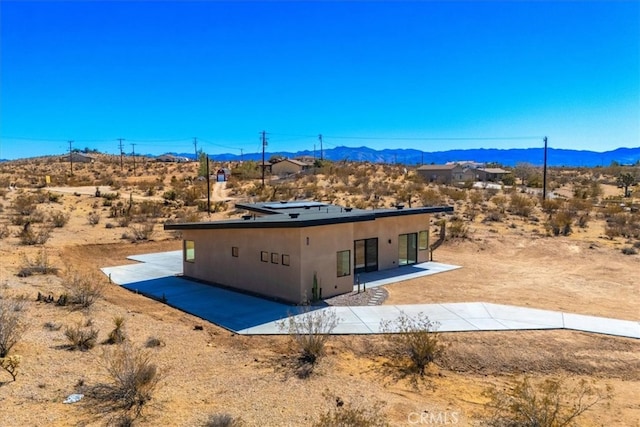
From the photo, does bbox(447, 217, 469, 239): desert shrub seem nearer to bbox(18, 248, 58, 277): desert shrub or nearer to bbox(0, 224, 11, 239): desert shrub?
bbox(18, 248, 58, 277): desert shrub

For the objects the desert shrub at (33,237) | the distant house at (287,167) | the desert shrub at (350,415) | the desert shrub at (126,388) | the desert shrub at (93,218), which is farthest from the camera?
the distant house at (287,167)

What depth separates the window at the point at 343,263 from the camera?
1748 centimetres

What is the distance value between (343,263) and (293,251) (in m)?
2.38

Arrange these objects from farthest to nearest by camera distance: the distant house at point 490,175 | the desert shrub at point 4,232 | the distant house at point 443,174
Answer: the distant house at point 490,175, the distant house at point 443,174, the desert shrub at point 4,232

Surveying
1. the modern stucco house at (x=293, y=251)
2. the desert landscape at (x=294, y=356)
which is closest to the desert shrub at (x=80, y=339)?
the desert landscape at (x=294, y=356)

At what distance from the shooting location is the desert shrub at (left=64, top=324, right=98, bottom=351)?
10.6 metres

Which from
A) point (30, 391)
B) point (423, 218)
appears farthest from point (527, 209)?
point (30, 391)

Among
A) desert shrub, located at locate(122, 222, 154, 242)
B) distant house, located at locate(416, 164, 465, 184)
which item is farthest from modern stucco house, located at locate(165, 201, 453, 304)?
distant house, located at locate(416, 164, 465, 184)

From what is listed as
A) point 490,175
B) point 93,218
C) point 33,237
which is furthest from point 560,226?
point 490,175

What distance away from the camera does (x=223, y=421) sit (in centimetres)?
734

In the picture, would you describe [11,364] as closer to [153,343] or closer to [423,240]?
[153,343]

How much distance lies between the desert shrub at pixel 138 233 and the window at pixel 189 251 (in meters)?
9.41

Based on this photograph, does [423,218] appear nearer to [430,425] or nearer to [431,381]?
[431,381]

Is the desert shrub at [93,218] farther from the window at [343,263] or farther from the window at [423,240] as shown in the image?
the window at [423,240]
